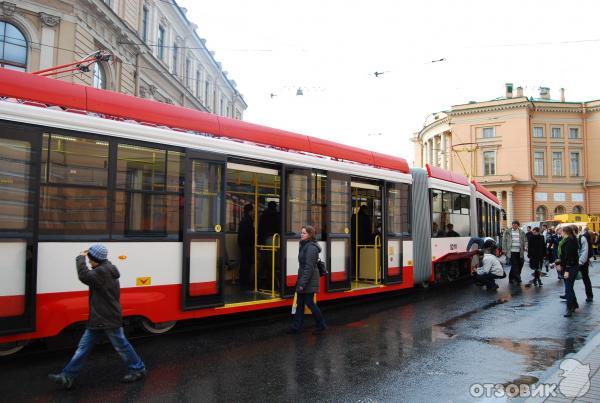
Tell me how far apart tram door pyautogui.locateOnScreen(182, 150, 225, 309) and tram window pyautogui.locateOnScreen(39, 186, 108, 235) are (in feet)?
3.86

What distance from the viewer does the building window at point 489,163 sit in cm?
6275

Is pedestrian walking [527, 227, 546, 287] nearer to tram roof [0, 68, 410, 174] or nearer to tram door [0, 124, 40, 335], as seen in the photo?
tram roof [0, 68, 410, 174]

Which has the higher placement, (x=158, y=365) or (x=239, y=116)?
(x=239, y=116)

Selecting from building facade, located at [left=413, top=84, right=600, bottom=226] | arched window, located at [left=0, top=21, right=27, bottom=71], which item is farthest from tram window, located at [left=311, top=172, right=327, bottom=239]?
building facade, located at [left=413, top=84, right=600, bottom=226]

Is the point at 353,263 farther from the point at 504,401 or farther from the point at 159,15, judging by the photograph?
the point at 159,15

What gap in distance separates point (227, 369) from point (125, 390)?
3.89ft

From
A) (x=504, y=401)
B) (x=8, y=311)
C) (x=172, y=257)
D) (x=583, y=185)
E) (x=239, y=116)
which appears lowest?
(x=504, y=401)

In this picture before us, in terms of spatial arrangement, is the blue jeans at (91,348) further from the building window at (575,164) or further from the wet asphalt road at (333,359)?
the building window at (575,164)

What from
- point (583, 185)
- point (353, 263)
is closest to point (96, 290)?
point (353, 263)

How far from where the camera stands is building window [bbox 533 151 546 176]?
62438mm

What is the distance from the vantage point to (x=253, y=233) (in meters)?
9.73

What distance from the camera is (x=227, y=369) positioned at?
5.76 metres

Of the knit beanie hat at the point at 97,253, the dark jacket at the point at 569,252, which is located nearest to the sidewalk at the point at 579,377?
the dark jacket at the point at 569,252

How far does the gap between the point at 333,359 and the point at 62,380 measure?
3088 millimetres
